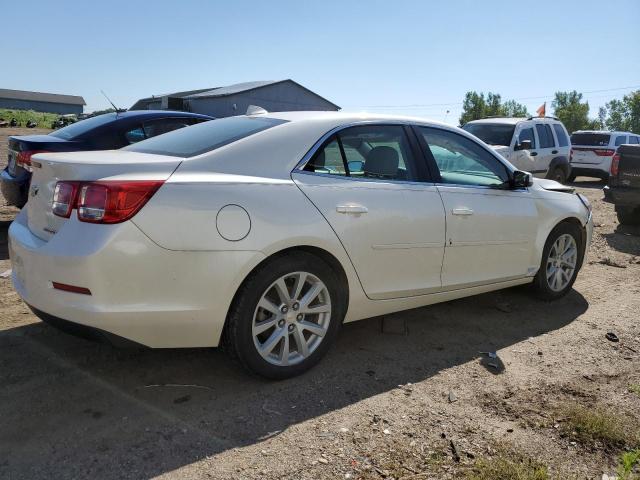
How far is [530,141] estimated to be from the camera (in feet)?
39.9

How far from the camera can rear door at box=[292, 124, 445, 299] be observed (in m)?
3.44

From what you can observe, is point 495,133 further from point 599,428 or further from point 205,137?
point 599,428

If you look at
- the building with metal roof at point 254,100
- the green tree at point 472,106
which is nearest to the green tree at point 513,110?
the green tree at point 472,106

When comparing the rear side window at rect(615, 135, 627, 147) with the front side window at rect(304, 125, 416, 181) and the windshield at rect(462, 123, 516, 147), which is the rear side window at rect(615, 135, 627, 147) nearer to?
the windshield at rect(462, 123, 516, 147)

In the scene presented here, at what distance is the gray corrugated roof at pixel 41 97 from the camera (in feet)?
405

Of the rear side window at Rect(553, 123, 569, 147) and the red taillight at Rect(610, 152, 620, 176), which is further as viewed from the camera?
the rear side window at Rect(553, 123, 569, 147)

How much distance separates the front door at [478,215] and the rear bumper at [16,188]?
431 cm

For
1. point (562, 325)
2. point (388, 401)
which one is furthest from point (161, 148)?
point (562, 325)

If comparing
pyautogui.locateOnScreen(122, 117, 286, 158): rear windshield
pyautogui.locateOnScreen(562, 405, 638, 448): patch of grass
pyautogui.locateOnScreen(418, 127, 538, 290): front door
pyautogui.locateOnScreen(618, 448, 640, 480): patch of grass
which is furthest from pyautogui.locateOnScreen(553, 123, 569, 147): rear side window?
pyautogui.locateOnScreen(618, 448, 640, 480): patch of grass

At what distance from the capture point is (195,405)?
10.1 feet

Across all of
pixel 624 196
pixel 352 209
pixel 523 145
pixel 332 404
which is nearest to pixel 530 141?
pixel 523 145

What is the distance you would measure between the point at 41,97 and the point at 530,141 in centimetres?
13848

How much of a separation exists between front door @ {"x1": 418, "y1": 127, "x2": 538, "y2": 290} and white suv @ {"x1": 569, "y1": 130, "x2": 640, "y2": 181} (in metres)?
13.4

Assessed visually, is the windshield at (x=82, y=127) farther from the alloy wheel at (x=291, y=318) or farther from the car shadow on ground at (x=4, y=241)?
the alloy wheel at (x=291, y=318)
